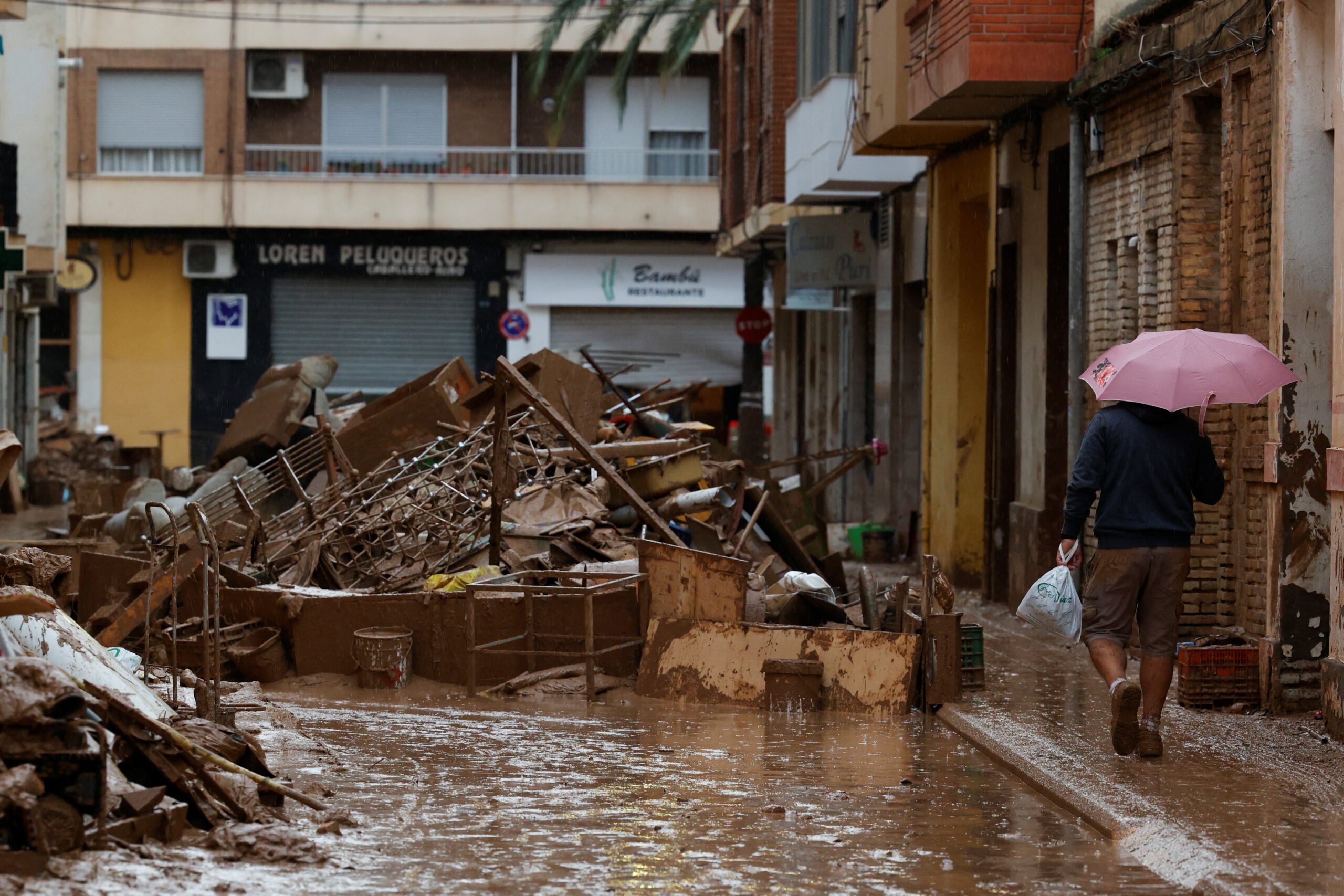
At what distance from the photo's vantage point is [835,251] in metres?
23.0

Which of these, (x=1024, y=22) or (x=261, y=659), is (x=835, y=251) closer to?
(x=1024, y=22)

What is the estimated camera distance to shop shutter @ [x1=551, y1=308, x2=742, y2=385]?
126 feet

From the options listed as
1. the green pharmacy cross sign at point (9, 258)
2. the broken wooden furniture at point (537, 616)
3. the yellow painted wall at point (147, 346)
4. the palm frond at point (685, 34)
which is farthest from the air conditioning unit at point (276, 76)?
the broken wooden furniture at point (537, 616)

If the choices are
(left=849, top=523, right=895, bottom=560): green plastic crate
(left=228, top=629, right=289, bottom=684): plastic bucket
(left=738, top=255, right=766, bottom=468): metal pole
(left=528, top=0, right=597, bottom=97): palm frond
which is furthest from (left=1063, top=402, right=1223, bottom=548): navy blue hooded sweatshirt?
(left=528, top=0, right=597, bottom=97): palm frond

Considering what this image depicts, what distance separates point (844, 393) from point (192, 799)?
1959 centimetres

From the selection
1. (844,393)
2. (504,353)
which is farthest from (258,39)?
(844,393)

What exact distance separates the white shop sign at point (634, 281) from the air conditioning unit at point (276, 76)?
6.20m

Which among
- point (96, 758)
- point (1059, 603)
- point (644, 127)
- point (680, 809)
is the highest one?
point (644, 127)

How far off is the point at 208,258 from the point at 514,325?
7.20 metres

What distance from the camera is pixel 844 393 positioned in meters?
25.4

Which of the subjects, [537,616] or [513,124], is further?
[513,124]

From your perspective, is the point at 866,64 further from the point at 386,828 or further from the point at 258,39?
the point at 258,39

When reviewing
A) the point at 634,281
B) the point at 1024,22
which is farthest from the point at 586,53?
the point at 1024,22

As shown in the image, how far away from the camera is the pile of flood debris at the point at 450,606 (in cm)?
648
